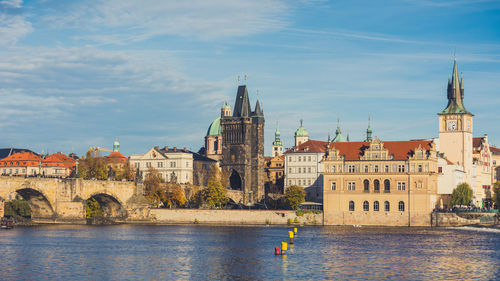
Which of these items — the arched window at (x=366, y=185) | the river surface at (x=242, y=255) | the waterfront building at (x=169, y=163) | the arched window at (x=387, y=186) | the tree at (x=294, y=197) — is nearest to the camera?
the river surface at (x=242, y=255)

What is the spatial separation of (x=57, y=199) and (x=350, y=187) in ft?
143

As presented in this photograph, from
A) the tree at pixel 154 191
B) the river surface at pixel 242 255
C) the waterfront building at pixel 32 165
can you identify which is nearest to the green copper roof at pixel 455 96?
the river surface at pixel 242 255

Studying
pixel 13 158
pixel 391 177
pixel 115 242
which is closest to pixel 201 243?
pixel 115 242

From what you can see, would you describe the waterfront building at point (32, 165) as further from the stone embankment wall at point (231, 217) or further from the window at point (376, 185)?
the window at point (376, 185)

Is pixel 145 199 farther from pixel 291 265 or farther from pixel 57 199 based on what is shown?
pixel 291 265

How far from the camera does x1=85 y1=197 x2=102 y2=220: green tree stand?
120125mm

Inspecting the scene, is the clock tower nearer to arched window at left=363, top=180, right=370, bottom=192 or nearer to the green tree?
arched window at left=363, top=180, right=370, bottom=192

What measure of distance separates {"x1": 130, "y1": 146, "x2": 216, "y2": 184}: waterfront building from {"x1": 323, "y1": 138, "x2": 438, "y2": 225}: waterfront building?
49953 millimetres

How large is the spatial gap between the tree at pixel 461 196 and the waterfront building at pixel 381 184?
8.25 m

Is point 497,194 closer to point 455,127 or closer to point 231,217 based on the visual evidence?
point 455,127

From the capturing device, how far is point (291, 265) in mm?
62219

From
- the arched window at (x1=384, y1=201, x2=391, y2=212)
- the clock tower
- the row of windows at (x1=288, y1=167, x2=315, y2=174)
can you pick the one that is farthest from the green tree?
the clock tower

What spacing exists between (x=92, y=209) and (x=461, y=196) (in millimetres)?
58386

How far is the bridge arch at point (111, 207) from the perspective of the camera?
410 ft
